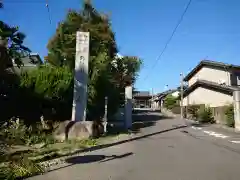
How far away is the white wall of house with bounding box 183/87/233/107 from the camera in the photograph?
31.1m

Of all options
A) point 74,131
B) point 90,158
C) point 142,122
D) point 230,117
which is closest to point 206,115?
point 230,117

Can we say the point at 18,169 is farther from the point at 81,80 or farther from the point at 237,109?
the point at 237,109

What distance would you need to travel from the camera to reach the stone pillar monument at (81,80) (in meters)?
16.7

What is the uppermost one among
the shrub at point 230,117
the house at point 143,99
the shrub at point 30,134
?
the house at point 143,99

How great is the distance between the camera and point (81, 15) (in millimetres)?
31141

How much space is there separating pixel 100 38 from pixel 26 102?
13598mm

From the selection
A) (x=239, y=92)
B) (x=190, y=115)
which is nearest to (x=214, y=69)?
(x=190, y=115)

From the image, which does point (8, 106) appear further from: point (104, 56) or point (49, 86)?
point (104, 56)

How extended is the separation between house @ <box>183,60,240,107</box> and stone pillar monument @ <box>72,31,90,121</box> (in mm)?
17990

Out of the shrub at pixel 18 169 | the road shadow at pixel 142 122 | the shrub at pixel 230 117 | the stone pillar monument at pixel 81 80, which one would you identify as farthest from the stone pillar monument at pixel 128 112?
the shrub at pixel 18 169

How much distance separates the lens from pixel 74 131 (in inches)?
566

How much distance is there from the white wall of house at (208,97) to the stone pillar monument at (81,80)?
18.2 meters

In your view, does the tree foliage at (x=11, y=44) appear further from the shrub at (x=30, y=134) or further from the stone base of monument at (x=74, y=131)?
the stone base of monument at (x=74, y=131)

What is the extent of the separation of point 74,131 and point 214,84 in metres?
23.1
